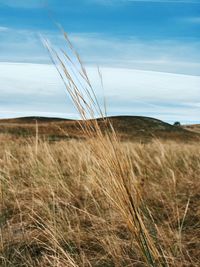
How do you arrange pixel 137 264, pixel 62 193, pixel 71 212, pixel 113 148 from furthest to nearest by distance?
pixel 62 193 → pixel 71 212 → pixel 137 264 → pixel 113 148

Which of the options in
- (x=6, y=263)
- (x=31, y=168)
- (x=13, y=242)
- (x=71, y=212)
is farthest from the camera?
(x=31, y=168)

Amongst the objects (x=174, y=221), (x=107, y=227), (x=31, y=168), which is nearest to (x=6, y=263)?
(x=107, y=227)

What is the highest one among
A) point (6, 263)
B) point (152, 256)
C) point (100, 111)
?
point (100, 111)

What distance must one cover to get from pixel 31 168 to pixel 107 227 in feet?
8.17

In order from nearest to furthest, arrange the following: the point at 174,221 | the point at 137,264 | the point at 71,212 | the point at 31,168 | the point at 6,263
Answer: the point at 137,264 < the point at 6,263 < the point at 174,221 < the point at 71,212 < the point at 31,168

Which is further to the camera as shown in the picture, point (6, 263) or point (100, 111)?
point (6, 263)

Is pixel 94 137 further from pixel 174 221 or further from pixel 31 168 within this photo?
pixel 31 168

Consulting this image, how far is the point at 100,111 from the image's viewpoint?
1.86m

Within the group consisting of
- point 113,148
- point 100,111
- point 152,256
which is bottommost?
point 152,256

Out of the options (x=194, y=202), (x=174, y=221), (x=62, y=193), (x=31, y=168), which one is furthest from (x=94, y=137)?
(x=31, y=168)

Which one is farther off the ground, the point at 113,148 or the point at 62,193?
the point at 113,148

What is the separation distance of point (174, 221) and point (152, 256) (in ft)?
3.28

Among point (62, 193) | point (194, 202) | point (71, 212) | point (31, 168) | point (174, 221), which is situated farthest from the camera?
point (31, 168)

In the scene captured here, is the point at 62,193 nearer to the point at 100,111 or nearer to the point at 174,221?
the point at 174,221
